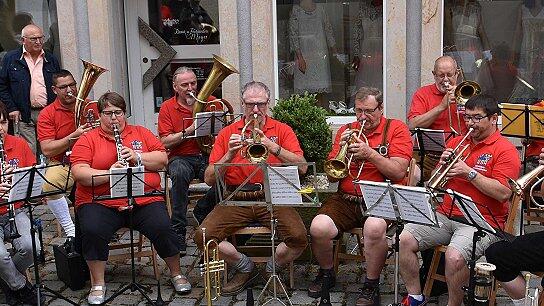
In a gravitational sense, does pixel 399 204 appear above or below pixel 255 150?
below

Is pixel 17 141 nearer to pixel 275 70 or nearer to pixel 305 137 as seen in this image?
pixel 305 137

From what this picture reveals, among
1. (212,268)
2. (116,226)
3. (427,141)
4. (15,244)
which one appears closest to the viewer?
(212,268)

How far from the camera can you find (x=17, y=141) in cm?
539

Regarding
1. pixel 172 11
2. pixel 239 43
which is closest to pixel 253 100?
pixel 239 43

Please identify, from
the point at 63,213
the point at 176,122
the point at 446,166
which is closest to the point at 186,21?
the point at 176,122

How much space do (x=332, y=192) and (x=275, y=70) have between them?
7.84 feet

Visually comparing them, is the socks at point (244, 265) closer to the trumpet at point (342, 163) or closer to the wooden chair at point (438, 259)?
the trumpet at point (342, 163)

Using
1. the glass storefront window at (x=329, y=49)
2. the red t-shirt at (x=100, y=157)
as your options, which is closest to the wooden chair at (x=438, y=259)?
the red t-shirt at (x=100, y=157)

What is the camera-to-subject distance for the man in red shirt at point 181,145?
6.20 meters

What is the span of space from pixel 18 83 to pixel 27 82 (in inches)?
3.6

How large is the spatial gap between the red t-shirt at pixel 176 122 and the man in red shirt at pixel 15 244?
1.35 meters

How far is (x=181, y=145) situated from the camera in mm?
6453

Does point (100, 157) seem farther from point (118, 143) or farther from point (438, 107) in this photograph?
point (438, 107)

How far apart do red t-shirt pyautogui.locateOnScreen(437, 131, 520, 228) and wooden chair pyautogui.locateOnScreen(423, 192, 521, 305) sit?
0.10 metres
